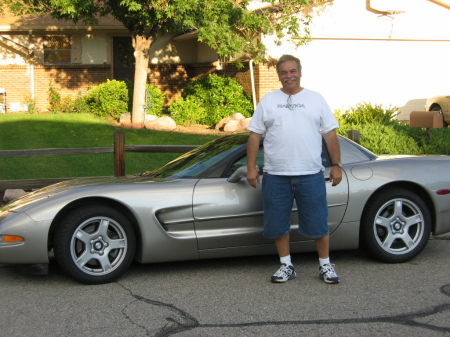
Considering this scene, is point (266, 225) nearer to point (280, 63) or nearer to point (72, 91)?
point (280, 63)

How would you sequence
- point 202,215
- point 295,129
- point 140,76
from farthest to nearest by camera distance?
point 140,76 < point 202,215 < point 295,129

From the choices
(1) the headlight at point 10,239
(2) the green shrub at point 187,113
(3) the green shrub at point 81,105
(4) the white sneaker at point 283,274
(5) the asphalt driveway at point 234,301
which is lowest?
(5) the asphalt driveway at point 234,301

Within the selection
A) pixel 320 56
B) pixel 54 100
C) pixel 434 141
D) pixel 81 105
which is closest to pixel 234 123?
pixel 320 56

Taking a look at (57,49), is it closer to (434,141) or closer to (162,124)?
(162,124)

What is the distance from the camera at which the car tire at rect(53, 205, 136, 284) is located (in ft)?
17.8

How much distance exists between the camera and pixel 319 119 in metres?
5.38

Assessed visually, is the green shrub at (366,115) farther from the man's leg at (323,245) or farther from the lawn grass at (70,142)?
the man's leg at (323,245)

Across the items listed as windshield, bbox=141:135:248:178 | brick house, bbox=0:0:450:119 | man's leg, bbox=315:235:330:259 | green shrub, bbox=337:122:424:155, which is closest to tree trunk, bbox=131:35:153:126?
brick house, bbox=0:0:450:119

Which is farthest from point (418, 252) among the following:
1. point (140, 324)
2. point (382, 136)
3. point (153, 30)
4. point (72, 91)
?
point (72, 91)

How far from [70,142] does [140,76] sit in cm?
400

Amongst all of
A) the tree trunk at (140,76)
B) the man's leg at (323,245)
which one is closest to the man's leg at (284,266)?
the man's leg at (323,245)

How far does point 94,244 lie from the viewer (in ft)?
18.1

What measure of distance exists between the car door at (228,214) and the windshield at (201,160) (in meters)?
0.25

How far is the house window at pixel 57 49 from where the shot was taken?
23047 millimetres
